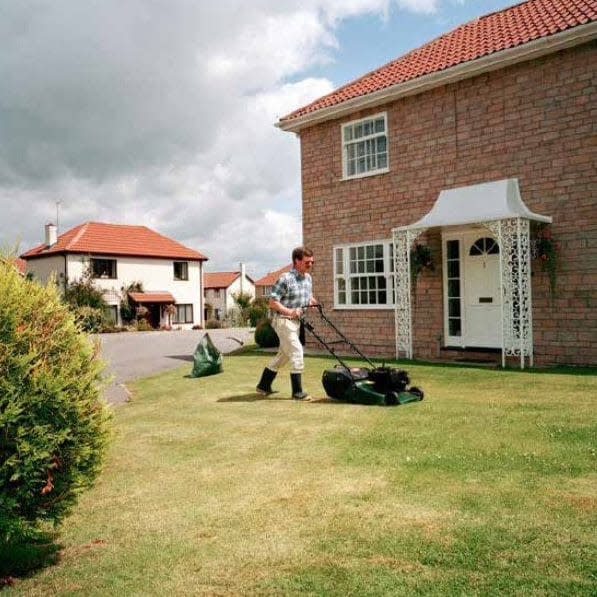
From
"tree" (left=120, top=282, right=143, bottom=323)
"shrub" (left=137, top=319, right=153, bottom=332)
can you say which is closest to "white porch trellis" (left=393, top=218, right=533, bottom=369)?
"shrub" (left=137, top=319, right=153, bottom=332)

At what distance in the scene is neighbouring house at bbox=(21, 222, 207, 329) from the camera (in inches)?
1682

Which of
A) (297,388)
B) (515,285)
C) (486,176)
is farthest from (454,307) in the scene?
(297,388)

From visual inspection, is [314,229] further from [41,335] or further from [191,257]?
[191,257]

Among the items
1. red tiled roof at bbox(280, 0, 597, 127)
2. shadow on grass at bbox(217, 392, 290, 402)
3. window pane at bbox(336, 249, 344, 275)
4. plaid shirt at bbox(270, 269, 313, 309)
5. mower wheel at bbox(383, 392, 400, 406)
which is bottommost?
shadow on grass at bbox(217, 392, 290, 402)

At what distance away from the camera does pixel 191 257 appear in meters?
49.2

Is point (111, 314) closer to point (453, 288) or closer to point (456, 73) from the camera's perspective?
point (453, 288)

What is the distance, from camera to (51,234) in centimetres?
4538

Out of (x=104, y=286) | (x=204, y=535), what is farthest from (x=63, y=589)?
(x=104, y=286)

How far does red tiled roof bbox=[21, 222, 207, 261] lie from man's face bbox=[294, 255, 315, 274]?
37004 millimetres

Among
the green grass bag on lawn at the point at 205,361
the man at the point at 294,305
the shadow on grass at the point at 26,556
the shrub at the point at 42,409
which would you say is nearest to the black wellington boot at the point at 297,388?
the man at the point at 294,305

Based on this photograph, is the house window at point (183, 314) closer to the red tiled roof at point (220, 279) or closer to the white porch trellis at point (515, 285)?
the red tiled roof at point (220, 279)

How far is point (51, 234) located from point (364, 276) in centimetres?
3653

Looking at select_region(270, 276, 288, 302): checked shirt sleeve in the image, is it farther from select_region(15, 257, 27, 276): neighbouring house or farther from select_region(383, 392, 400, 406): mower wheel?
select_region(15, 257, 27, 276): neighbouring house

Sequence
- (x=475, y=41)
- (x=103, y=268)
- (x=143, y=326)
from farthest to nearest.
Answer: (x=103, y=268) → (x=143, y=326) → (x=475, y=41)
